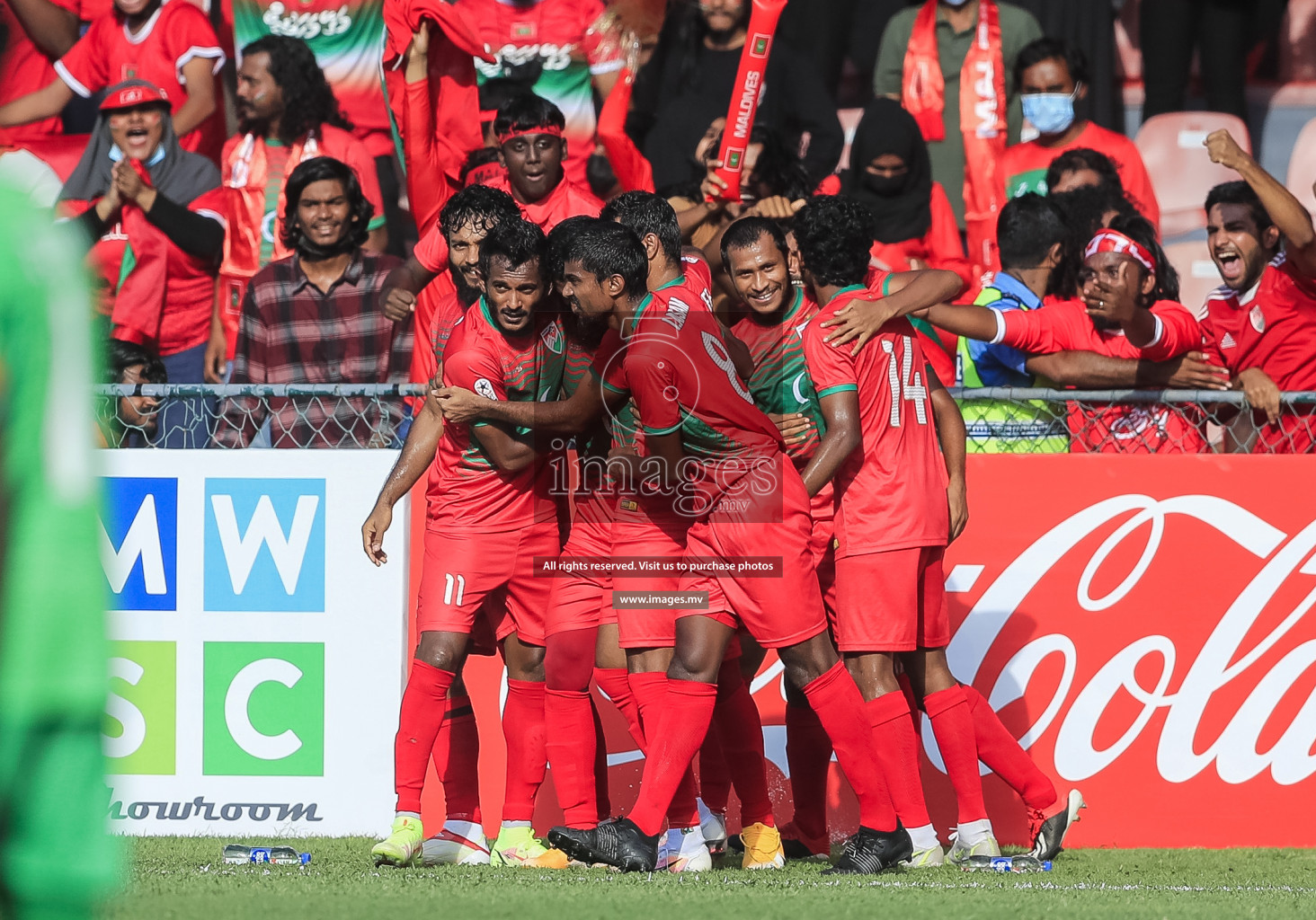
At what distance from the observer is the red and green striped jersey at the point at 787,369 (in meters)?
5.54

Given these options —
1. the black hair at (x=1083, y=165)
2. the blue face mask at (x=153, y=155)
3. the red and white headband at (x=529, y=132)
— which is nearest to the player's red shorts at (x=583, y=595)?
the red and white headband at (x=529, y=132)

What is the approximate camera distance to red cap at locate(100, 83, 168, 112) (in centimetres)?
822

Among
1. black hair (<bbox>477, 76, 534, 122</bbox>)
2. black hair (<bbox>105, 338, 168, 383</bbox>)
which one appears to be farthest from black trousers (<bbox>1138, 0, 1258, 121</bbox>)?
black hair (<bbox>105, 338, 168, 383</bbox>)

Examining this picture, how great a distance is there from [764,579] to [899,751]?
0.81m

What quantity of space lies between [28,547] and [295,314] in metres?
5.80

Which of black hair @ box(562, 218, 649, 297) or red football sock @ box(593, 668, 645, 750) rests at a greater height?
black hair @ box(562, 218, 649, 297)

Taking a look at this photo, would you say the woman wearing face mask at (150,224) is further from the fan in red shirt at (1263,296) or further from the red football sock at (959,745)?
the fan in red shirt at (1263,296)

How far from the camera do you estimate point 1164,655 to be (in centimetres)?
613

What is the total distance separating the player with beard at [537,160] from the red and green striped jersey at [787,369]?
1.35 meters

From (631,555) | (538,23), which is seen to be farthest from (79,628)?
(538,23)

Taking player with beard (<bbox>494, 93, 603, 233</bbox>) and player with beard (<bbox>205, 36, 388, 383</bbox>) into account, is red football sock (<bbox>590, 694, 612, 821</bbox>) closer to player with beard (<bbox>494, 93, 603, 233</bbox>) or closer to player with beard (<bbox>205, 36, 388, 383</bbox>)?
player with beard (<bbox>494, 93, 603, 233</bbox>)

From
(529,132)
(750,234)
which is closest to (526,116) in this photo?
(529,132)

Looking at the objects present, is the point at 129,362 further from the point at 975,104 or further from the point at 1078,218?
the point at 975,104

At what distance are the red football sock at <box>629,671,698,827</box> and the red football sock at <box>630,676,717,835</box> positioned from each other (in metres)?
0.04
